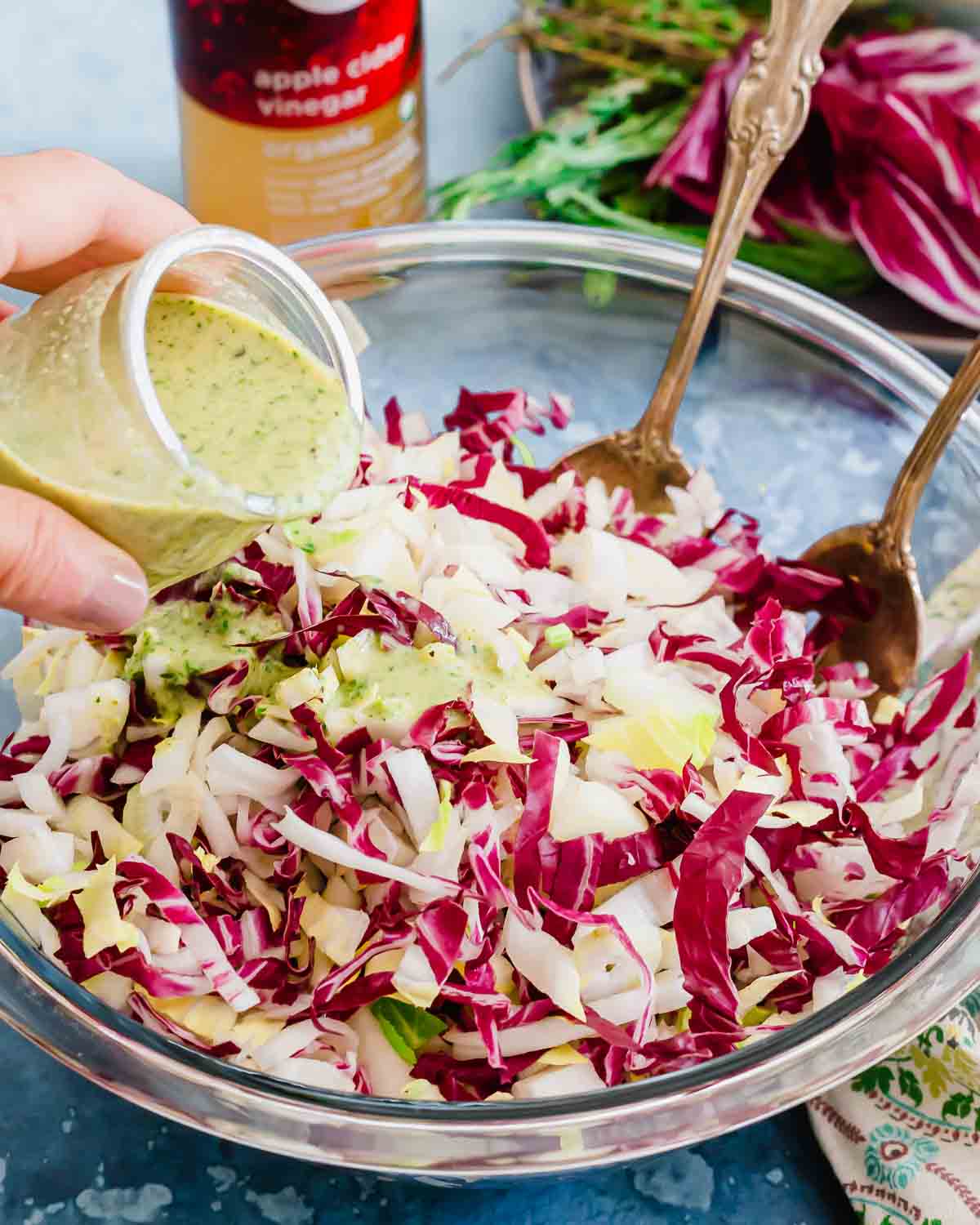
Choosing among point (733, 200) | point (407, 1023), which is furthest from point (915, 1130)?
point (733, 200)

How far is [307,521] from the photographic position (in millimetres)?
1729

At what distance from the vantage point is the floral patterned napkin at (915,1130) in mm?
1549

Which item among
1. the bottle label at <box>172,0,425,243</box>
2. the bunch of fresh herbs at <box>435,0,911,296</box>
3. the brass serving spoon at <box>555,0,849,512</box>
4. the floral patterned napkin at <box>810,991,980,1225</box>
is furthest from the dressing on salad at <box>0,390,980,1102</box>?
the bunch of fresh herbs at <box>435,0,911,296</box>

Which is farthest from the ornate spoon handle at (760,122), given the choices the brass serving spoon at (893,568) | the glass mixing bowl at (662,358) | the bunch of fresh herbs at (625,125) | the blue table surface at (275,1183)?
the blue table surface at (275,1183)

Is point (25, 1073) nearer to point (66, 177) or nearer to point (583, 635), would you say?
point (583, 635)

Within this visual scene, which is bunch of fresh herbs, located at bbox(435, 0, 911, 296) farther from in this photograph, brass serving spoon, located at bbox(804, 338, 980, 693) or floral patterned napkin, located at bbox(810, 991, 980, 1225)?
floral patterned napkin, located at bbox(810, 991, 980, 1225)

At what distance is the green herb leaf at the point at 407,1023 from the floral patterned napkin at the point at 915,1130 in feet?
1.60

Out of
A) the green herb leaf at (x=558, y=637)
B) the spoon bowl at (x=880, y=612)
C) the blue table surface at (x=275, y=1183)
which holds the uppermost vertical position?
the green herb leaf at (x=558, y=637)

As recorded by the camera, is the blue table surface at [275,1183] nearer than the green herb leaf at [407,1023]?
No

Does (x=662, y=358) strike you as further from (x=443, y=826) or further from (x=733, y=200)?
(x=443, y=826)

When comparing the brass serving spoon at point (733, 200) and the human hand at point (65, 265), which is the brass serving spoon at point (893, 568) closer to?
the brass serving spoon at point (733, 200)

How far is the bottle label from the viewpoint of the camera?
231cm

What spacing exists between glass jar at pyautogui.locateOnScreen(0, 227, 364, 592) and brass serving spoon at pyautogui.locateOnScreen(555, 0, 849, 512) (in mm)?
687

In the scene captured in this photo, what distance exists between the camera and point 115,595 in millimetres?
1363
